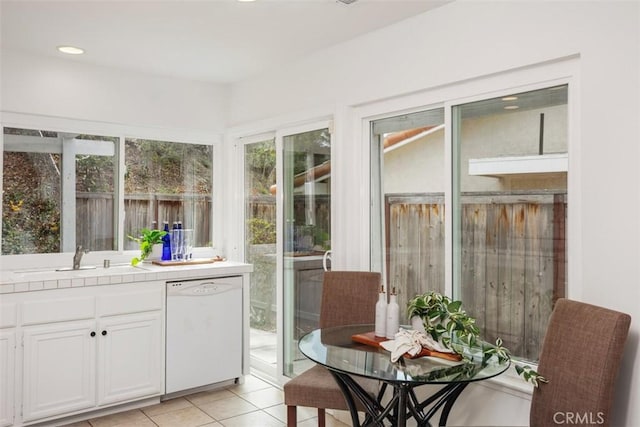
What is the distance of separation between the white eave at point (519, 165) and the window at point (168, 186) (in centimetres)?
269

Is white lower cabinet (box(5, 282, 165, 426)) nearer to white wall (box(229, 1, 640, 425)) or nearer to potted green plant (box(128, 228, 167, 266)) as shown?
potted green plant (box(128, 228, 167, 266))

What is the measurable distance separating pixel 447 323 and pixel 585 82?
1205 millimetres

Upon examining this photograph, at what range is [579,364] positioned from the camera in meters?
1.93

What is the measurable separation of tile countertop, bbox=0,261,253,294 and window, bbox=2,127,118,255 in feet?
0.78

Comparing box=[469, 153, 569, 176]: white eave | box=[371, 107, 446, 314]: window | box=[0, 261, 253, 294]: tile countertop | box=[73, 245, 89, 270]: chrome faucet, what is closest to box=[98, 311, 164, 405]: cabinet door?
box=[0, 261, 253, 294]: tile countertop

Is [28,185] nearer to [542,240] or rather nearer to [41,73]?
[41,73]

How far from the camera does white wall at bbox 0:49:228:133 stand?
3.62m

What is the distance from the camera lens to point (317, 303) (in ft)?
12.4

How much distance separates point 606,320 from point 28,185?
381 cm

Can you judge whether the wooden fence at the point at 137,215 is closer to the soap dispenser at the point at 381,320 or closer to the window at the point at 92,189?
the window at the point at 92,189

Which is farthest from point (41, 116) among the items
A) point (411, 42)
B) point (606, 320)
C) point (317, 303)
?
point (606, 320)

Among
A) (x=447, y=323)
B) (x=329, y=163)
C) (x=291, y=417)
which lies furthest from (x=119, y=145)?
(x=447, y=323)

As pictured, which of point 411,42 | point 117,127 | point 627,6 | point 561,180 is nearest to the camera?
point 627,6

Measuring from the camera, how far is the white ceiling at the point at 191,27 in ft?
9.07
